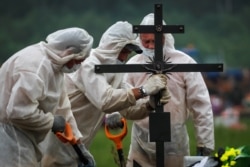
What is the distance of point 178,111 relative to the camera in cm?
1055

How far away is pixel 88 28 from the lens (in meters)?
40.5

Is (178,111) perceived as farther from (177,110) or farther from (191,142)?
(191,142)

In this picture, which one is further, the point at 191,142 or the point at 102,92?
the point at 191,142

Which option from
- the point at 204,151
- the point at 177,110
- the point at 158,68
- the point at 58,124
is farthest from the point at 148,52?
the point at 58,124

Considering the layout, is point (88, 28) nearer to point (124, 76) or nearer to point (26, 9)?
point (26, 9)

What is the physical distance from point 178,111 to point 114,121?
1.94ft

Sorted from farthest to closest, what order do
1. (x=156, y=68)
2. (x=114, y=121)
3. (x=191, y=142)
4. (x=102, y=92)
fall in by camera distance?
1. (x=191, y=142)
2. (x=114, y=121)
3. (x=102, y=92)
4. (x=156, y=68)

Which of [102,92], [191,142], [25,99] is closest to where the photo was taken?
[25,99]

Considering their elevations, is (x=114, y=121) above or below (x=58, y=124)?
below

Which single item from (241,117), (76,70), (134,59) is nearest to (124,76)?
(134,59)

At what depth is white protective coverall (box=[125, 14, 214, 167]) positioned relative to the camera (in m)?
10.5

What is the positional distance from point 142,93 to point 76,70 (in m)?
0.52

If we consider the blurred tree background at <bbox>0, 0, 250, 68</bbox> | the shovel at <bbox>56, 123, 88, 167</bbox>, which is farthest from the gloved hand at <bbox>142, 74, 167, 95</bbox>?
the blurred tree background at <bbox>0, 0, 250, 68</bbox>

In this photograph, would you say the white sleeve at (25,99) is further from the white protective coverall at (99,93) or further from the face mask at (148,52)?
the face mask at (148,52)
